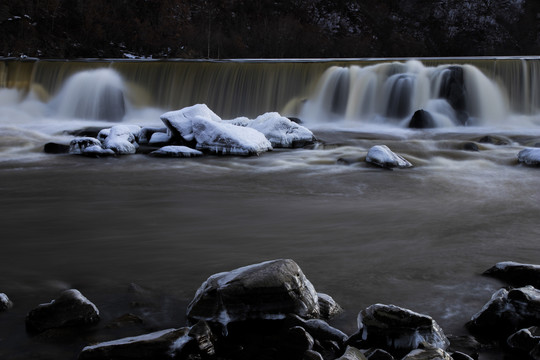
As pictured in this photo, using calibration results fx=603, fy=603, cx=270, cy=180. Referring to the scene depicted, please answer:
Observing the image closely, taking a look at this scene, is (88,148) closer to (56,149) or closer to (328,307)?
(56,149)

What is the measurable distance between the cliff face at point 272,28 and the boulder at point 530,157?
720 inches

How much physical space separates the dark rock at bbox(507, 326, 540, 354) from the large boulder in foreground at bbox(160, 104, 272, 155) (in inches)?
310

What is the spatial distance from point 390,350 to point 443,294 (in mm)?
1033

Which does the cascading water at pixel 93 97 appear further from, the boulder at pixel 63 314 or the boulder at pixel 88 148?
the boulder at pixel 63 314

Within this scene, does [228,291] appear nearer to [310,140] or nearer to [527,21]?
[310,140]

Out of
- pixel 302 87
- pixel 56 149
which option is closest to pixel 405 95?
pixel 302 87

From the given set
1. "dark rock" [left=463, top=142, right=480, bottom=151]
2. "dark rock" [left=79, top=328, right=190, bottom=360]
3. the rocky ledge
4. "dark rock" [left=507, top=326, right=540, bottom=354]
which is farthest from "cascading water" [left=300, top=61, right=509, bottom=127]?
"dark rock" [left=79, top=328, right=190, bottom=360]

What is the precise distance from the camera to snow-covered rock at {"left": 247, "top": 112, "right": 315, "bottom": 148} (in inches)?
458

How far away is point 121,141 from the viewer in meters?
11.0

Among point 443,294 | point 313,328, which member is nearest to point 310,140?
point 443,294

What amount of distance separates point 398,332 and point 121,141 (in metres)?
8.88

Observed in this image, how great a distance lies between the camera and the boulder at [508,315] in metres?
3.10

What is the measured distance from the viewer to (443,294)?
378cm

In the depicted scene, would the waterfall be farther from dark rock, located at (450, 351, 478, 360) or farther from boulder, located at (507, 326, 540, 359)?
dark rock, located at (450, 351, 478, 360)
